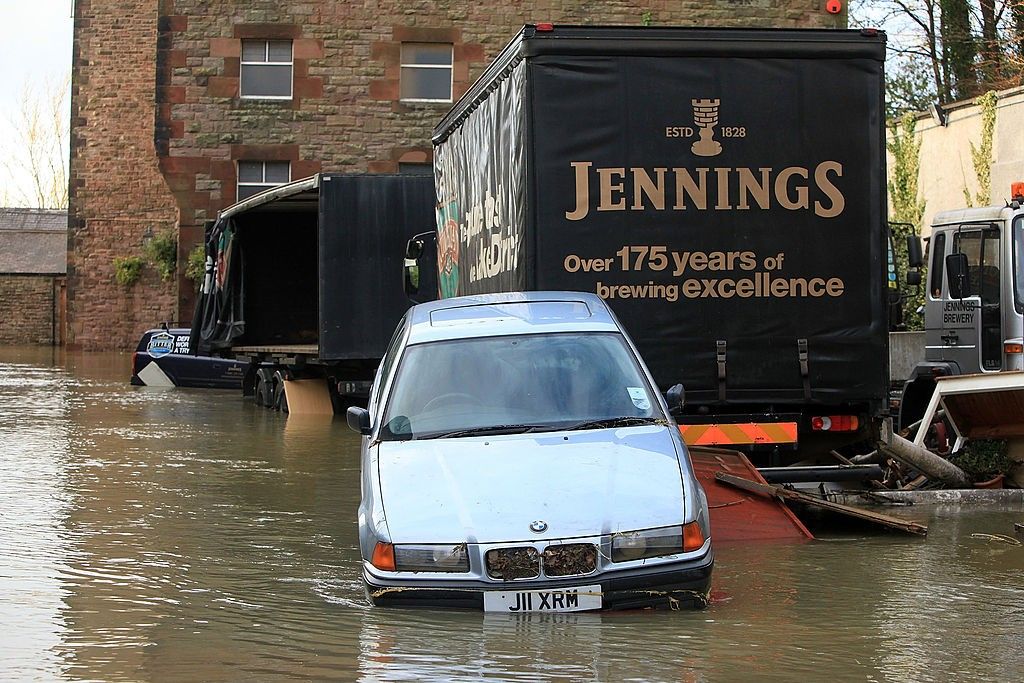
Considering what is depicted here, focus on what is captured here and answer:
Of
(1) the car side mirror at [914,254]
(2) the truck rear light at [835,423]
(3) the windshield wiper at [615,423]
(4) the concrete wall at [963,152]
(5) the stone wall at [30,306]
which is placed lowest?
(2) the truck rear light at [835,423]

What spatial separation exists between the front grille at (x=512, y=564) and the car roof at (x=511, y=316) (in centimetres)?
203

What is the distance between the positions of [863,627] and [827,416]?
3.79 m

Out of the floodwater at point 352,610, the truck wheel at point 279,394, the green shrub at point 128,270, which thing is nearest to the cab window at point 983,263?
the floodwater at point 352,610

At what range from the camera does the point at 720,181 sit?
34.6 ft

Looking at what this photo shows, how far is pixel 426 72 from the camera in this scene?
34469 mm

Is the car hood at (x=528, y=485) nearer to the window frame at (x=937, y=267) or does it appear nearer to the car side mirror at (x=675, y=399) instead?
the car side mirror at (x=675, y=399)

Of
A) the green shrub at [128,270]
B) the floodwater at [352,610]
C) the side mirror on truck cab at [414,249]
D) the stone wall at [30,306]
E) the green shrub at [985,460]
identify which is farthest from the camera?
the stone wall at [30,306]

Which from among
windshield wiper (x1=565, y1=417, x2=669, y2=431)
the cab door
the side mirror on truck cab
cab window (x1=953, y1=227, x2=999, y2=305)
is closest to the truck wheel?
the side mirror on truck cab

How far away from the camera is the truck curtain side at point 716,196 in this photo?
10.5 meters

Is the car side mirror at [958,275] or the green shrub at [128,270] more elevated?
the green shrub at [128,270]

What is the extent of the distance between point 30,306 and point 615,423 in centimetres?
5389

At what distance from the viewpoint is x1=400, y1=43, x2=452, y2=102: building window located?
34.4 metres

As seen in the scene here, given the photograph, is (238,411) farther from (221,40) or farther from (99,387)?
(221,40)

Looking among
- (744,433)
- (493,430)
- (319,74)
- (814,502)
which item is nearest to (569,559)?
(493,430)
